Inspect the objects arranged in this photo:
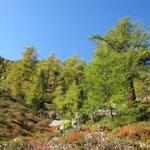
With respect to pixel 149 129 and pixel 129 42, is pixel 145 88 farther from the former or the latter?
pixel 149 129

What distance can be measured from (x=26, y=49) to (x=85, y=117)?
28.3 metres

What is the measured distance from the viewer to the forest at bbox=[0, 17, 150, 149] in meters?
27.9

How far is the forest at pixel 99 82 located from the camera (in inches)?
1098

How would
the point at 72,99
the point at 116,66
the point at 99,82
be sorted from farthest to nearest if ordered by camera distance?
the point at 72,99, the point at 116,66, the point at 99,82

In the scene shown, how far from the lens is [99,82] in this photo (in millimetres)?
28125

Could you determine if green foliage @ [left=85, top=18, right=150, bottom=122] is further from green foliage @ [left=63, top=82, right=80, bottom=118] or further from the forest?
green foliage @ [left=63, top=82, right=80, bottom=118]

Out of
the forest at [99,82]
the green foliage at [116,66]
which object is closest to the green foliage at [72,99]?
the forest at [99,82]

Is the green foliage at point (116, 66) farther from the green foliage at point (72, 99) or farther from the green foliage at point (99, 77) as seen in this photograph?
the green foliage at point (72, 99)

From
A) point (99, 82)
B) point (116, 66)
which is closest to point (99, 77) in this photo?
point (99, 82)

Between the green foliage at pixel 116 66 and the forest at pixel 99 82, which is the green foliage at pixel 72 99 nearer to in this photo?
the forest at pixel 99 82

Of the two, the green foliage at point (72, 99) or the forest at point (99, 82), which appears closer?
the forest at point (99, 82)

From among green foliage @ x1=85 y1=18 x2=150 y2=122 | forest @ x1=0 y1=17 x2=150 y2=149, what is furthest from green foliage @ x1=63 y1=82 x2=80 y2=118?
green foliage @ x1=85 y1=18 x2=150 y2=122

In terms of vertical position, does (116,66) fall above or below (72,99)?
above

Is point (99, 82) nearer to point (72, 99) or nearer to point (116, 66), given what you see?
point (116, 66)
